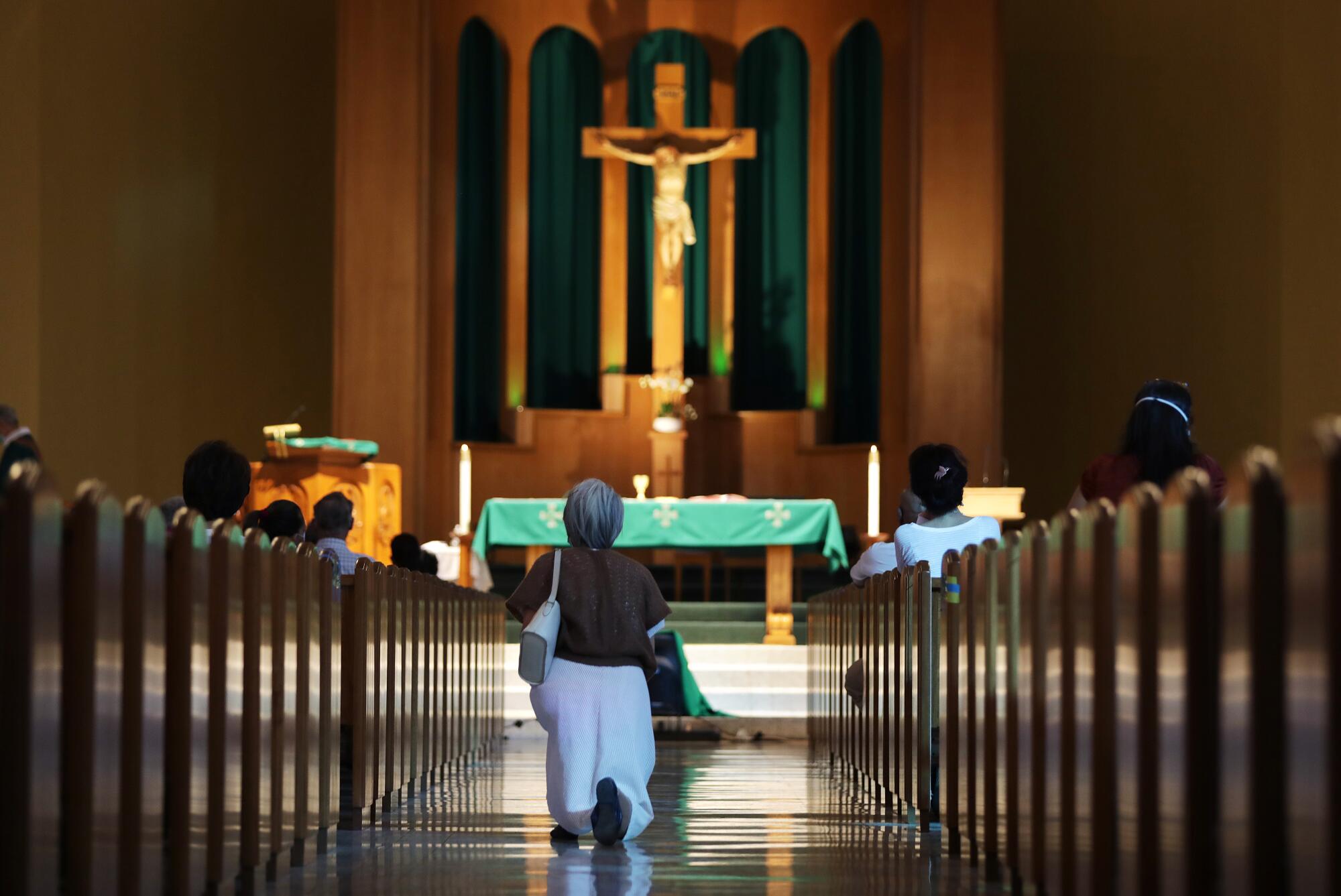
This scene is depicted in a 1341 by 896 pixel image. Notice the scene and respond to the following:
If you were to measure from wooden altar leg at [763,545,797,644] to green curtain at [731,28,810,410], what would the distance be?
331 cm

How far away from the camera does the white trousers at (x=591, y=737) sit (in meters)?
4.56

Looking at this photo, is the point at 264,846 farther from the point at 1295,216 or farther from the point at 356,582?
the point at 1295,216

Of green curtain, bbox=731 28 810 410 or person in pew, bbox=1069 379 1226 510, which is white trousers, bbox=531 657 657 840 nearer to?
person in pew, bbox=1069 379 1226 510

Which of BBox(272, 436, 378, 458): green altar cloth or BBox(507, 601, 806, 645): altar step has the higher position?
BBox(272, 436, 378, 458): green altar cloth

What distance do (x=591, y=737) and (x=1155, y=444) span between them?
1.67 m

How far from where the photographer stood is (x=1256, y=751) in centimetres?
207

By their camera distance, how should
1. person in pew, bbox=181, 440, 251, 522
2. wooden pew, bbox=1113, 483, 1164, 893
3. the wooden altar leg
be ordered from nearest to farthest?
wooden pew, bbox=1113, 483, 1164, 893
person in pew, bbox=181, 440, 251, 522
the wooden altar leg

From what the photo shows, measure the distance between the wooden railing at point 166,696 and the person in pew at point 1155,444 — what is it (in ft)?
5.99

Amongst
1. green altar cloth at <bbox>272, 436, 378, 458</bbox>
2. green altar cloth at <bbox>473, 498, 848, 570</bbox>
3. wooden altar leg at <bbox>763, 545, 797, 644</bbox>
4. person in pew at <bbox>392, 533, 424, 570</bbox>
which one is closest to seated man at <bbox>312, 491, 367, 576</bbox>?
person in pew at <bbox>392, 533, 424, 570</bbox>

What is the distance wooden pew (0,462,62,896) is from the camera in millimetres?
2303

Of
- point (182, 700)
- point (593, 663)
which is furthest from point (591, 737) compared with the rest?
point (182, 700)

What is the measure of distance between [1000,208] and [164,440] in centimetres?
581

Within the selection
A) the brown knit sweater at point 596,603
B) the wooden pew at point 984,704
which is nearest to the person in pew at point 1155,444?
the wooden pew at point 984,704

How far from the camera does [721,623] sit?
9812mm
